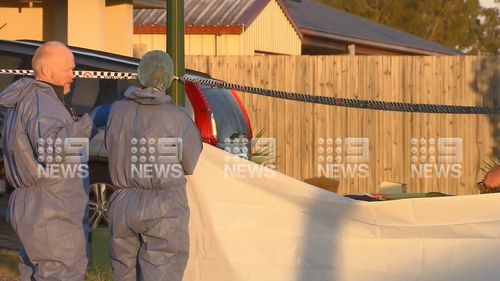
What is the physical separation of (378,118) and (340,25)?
13.9 m

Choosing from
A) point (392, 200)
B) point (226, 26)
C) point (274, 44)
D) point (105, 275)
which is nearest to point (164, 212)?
point (392, 200)

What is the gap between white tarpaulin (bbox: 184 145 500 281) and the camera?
26.7 ft

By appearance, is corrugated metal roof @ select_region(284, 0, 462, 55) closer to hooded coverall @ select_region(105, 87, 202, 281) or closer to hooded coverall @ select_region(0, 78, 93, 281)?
hooded coverall @ select_region(105, 87, 202, 281)

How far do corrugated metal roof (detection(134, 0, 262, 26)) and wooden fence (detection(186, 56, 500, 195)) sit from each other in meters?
5.84

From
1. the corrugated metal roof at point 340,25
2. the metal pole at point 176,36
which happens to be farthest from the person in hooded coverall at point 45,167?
the corrugated metal roof at point 340,25

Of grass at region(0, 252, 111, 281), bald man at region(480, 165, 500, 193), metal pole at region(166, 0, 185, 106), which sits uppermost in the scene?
metal pole at region(166, 0, 185, 106)

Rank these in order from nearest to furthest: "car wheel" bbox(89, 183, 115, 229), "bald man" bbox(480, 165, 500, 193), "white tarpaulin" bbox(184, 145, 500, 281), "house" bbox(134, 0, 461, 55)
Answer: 1. "white tarpaulin" bbox(184, 145, 500, 281)
2. "bald man" bbox(480, 165, 500, 193)
3. "car wheel" bbox(89, 183, 115, 229)
4. "house" bbox(134, 0, 461, 55)

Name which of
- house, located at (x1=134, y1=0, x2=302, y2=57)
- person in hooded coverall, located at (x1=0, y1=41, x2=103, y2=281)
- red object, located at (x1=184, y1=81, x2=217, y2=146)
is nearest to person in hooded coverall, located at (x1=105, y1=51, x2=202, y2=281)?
person in hooded coverall, located at (x1=0, y1=41, x2=103, y2=281)

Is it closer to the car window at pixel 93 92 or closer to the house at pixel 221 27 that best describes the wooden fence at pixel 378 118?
the house at pixel 221 27

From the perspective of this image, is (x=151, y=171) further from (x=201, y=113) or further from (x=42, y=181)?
(x=201, y=113)

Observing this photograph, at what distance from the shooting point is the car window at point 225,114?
11.9 meters

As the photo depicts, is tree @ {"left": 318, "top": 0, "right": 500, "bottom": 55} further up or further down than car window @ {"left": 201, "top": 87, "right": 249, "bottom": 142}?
further up

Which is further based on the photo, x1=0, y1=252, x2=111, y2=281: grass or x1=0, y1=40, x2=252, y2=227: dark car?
x1=0, y1=40, x2=252, y2=227: dark car

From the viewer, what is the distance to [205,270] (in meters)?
8.29
